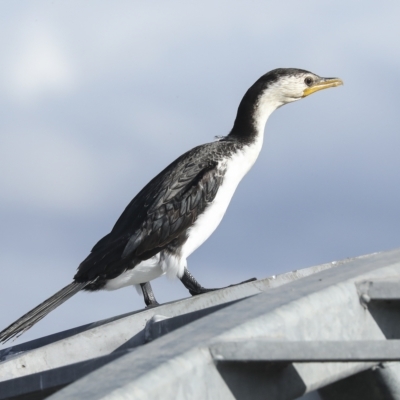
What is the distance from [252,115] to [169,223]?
130 centimetres

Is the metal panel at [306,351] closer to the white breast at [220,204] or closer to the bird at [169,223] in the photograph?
the bird at [169,223]

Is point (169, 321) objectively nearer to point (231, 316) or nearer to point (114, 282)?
point (231, 316)

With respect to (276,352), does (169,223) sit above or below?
above

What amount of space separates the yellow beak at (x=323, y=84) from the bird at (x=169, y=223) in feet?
3.72

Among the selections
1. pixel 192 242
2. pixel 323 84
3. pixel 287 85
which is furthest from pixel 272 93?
pixel 192 242

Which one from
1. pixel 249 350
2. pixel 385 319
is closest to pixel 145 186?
pixel 385 319

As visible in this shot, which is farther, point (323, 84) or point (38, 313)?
point (323, 84)

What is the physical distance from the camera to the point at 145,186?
7195 mm

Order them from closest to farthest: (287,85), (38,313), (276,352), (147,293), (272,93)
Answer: (276,352) < (38,313) < (147,293) < (272,93) < (287,85)

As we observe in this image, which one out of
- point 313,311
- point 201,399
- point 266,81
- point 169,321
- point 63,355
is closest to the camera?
point 201,399

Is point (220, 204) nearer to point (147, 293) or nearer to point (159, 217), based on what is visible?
point (159, 217)

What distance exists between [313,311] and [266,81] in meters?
6.00

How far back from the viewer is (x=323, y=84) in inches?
327

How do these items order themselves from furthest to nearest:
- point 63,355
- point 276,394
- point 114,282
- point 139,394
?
1. point 114,282
2. point 63,355
3. point 276,394
4. point 139,394
